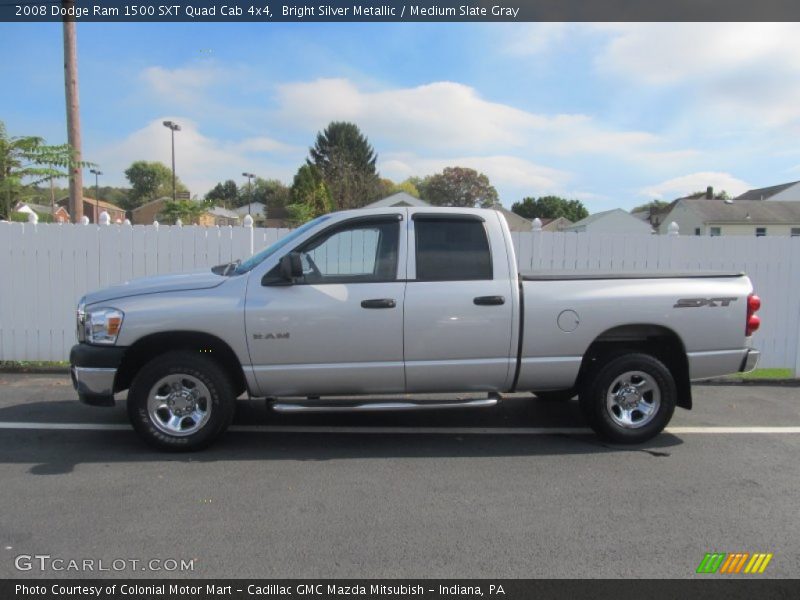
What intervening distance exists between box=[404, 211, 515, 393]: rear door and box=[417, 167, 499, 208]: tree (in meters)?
72.7

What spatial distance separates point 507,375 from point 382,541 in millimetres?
2033

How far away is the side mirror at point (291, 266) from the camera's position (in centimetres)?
462

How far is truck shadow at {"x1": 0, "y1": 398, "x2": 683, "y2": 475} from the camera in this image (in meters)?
4.78

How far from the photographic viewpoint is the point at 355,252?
197 inches

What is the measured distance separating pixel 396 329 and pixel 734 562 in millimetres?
2720

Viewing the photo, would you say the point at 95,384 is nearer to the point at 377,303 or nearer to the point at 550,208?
→ the point at 377,303

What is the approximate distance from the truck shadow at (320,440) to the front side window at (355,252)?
4.95ft

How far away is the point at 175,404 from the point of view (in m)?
4.80

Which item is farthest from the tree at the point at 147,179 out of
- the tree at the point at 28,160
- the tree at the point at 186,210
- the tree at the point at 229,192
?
the tree at the point at 28,160

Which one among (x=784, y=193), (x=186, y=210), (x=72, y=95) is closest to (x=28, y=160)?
(x=72, y=95)

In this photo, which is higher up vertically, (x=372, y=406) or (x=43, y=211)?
(x=43, y=211)

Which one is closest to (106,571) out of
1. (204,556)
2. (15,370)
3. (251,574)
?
(204,556)
